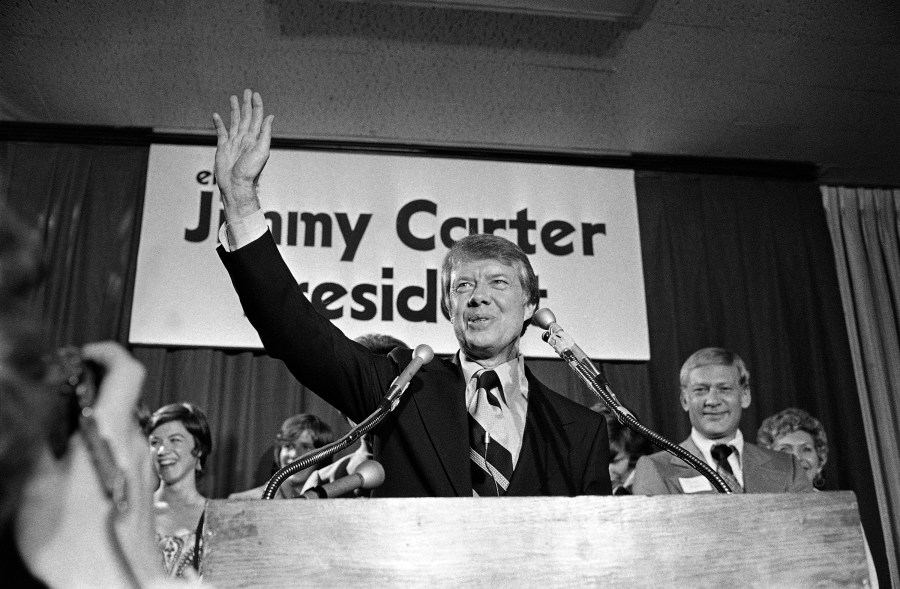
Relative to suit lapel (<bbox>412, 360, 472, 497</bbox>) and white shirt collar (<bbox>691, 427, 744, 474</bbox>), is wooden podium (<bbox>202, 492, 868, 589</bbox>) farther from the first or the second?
white shirt collar (<bbox>691, 427, 744, 474</bbox>)

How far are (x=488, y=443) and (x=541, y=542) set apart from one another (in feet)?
2.24

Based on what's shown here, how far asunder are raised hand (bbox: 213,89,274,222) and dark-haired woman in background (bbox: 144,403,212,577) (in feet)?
5.84

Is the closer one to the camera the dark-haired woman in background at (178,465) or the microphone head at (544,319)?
the microphone head at (544,319)

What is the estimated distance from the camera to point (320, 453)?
1.40 m

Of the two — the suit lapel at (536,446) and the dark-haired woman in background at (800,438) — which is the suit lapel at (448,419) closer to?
the suit lapel at (536,446)

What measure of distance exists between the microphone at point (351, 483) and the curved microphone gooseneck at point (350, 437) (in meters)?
0.05

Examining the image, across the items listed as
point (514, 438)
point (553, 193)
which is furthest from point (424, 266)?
point (514, 438)

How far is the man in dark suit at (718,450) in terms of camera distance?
9.76 feet

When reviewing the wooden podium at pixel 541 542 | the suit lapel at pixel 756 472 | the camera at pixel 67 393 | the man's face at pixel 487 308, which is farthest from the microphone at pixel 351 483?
the suit lapel at pixel 756 472

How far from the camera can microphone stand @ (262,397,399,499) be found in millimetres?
1336

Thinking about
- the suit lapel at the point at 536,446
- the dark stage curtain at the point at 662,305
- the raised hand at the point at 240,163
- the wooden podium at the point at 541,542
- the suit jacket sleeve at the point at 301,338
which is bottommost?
the wooden podium at the point at 541,542

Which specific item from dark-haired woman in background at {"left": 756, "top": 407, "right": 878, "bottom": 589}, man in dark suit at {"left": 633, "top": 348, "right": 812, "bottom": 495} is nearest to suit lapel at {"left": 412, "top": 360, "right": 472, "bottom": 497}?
man in dark suit at {"left": 633, "top": 348, "right": 812, "bottom": 495}

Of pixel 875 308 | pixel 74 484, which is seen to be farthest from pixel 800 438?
pixel 74 484

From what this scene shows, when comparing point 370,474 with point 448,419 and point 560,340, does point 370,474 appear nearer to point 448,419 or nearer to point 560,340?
point 448,419
